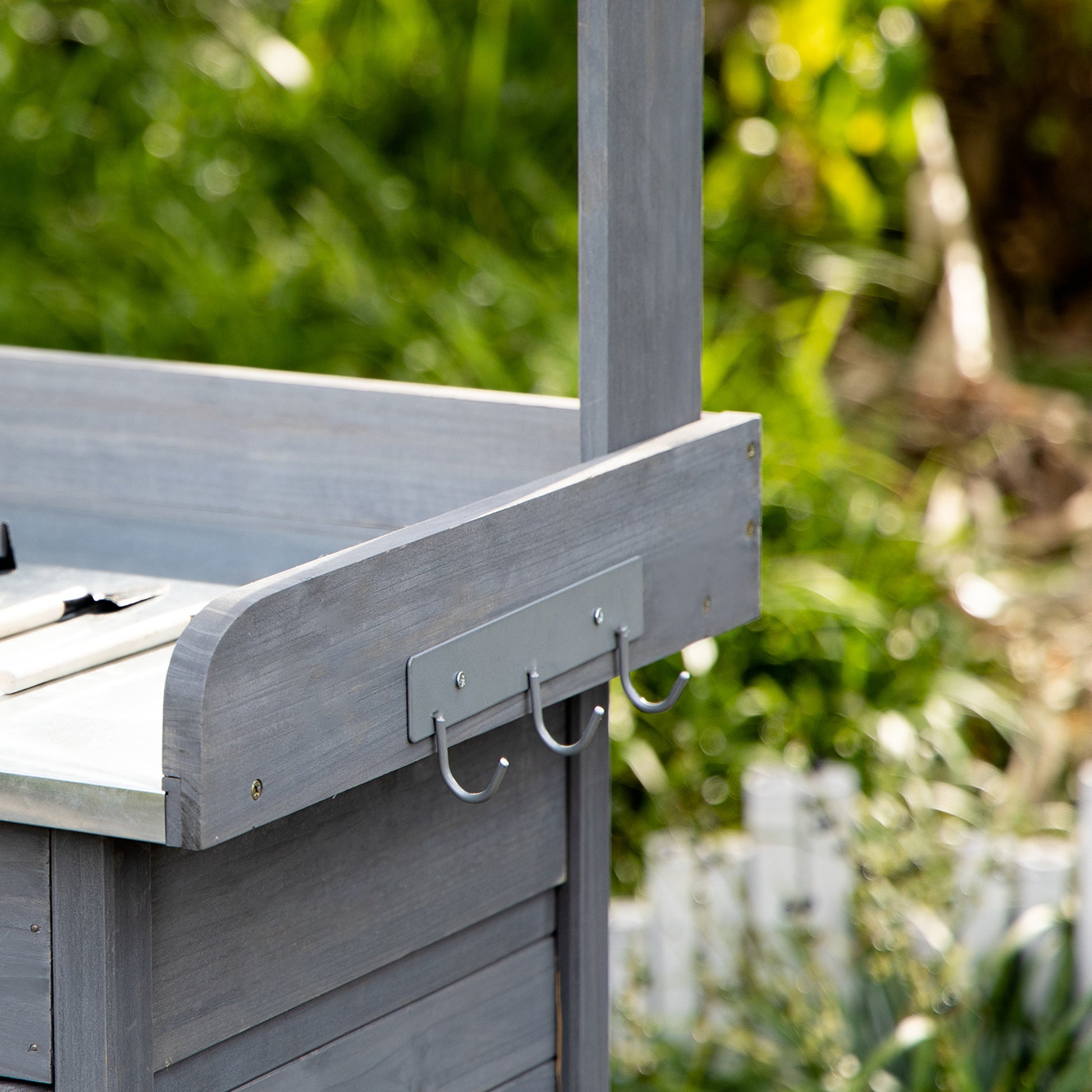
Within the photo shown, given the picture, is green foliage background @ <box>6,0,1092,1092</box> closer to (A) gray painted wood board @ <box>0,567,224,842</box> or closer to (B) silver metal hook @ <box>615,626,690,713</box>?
(B) silver metal hook @ <box>615,626,690,713</box>

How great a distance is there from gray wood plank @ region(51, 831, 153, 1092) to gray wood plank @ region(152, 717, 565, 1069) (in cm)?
2

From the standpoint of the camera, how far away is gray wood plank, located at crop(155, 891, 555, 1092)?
0.99 m

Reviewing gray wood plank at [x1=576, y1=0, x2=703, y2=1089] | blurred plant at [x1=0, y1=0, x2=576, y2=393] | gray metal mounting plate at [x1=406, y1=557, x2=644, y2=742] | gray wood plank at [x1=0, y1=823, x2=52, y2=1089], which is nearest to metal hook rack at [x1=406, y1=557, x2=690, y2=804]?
gray metal mounting plate at [x1=406, y1=557, x2=644, y2=742]

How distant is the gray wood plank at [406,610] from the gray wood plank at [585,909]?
0.13 meters

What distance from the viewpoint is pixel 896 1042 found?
7.00 ft

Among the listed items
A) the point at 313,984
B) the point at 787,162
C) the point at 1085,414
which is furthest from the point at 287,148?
the point at 313,984

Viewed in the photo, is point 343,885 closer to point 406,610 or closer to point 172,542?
point 406,610

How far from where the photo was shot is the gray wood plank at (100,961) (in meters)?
0.89

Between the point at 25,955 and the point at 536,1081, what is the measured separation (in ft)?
1.65

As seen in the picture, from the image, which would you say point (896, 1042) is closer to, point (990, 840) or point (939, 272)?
point (990, 840)

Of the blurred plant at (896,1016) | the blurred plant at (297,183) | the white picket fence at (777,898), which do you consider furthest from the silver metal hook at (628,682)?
the blurred plant at (297,183)

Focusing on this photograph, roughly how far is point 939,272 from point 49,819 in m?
3.72

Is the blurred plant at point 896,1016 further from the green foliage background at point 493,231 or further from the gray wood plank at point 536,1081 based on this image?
the gray wood plank at point 536,1081

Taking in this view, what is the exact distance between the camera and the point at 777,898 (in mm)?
2463
